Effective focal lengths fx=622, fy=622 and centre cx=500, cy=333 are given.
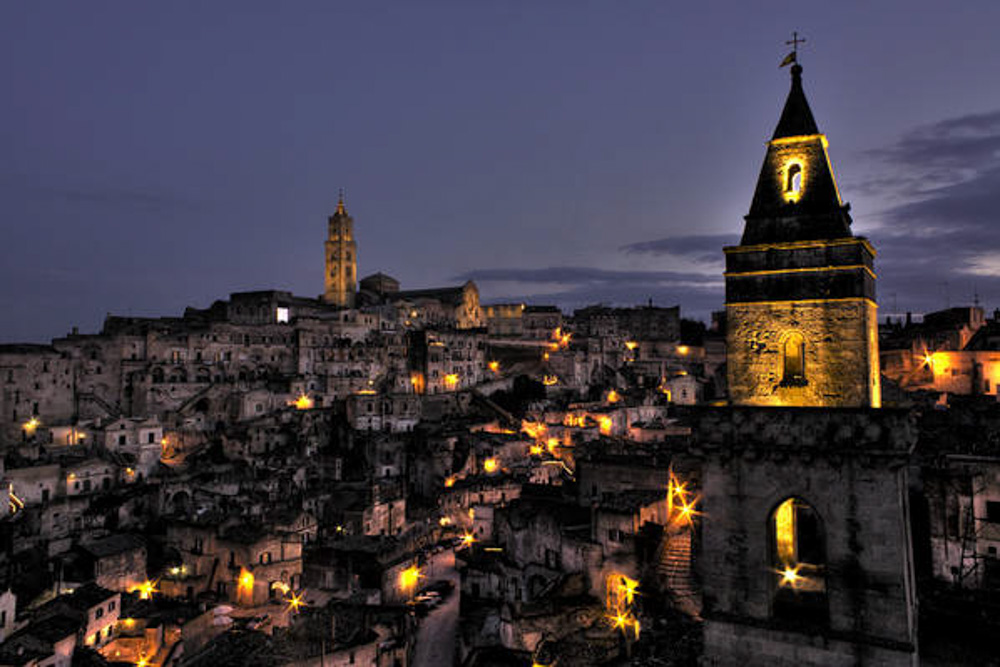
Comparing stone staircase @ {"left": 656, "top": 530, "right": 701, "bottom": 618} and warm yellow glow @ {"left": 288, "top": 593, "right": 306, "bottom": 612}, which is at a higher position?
stone staircase @ {"left": 656, "top": 530, "right": 701, "bottom": 618}

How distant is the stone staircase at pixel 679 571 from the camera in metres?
20.6

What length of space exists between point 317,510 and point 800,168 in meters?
37.6

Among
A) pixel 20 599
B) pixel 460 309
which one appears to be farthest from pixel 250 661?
pixel 460 309

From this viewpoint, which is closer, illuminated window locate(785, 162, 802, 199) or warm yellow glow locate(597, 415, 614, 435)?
illuminated window locate(785, 162, 802, 199)

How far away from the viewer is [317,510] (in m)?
42.9

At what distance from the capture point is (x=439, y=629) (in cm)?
3116

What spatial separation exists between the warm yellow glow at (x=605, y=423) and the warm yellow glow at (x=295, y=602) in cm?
3159

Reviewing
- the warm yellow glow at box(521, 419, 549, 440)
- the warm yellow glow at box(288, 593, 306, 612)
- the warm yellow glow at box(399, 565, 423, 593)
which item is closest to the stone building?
the warm yellow glow at box(399, 565, 423, 593)

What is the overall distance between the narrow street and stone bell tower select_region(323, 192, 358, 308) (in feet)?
212

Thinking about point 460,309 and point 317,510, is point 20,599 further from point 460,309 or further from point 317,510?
point 460,309

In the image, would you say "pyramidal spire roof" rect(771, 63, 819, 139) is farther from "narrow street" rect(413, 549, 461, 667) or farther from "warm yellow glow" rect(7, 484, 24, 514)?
"warm yellow glow" rect(7, 484, 24, 514)

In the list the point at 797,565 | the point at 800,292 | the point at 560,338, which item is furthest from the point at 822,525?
the point at 560,338

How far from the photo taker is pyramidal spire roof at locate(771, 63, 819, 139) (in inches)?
624

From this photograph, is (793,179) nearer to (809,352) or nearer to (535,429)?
(809,352)
